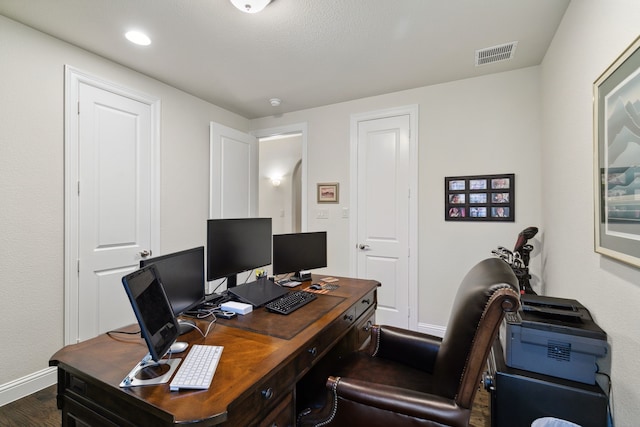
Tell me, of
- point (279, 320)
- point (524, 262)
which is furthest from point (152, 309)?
point (524, 262)

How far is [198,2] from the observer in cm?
184

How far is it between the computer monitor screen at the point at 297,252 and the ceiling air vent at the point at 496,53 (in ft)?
6.64

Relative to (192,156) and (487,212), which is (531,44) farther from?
(192,156)

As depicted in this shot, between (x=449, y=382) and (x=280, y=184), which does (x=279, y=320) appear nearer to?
(x=449, y=382)

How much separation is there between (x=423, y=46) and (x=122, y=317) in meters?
3.51

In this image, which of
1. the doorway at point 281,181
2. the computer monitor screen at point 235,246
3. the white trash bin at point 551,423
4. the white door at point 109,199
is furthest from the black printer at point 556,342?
the doorway at point 281,181

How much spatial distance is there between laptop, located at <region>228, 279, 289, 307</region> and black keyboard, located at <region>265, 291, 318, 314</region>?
50 millimetres

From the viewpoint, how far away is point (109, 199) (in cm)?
256

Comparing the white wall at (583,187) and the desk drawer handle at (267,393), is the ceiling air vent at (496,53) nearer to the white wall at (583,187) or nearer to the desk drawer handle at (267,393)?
the white wall at (583,187)

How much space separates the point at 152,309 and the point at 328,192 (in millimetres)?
2784

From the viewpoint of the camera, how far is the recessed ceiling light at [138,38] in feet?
7.09

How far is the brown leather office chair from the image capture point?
1.05 metres

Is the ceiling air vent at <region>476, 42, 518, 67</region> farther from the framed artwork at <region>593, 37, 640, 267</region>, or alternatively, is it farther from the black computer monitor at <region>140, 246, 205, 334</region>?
the black computer monitor at <region>140, 246, 205, 334</region>

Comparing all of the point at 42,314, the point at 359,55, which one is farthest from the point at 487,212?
the point at 42,314
